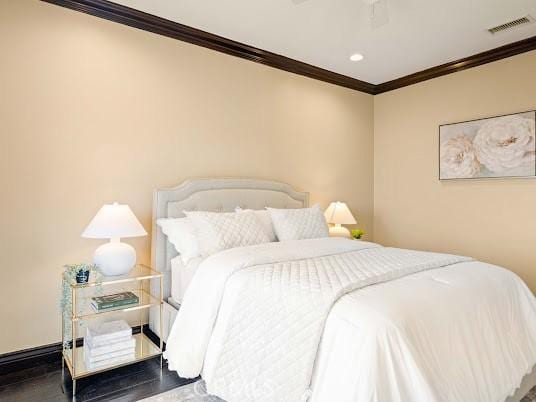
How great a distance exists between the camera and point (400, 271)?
78.7 inches

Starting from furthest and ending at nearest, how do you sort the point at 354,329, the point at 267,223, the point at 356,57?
the point at 356,57, the point at 267,223, the point at 354,329

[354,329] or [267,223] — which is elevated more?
[267,223]

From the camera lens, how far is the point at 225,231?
2.68m

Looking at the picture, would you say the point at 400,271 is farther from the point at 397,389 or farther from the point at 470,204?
the point at 470,204

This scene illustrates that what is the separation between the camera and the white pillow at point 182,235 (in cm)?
263

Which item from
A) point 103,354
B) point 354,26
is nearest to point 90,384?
point 103,354

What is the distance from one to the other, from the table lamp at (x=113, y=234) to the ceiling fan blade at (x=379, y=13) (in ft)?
7.75

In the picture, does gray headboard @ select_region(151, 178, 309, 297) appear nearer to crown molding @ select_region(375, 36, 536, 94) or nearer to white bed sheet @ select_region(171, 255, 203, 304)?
white bed sheet @ select_region(171, 255, 203, 304)

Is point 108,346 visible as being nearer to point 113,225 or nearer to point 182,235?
point 113,225

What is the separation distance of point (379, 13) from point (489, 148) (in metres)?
1.98

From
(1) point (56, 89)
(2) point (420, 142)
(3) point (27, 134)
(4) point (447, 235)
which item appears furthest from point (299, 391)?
(2) point (420, 142)

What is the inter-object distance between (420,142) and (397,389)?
11.9 feet

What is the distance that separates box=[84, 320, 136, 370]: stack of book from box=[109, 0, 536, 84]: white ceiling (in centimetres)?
245

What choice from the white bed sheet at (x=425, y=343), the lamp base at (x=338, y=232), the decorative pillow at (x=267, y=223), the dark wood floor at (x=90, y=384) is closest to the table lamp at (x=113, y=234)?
the dark wood floor at (x=90, y=384)
